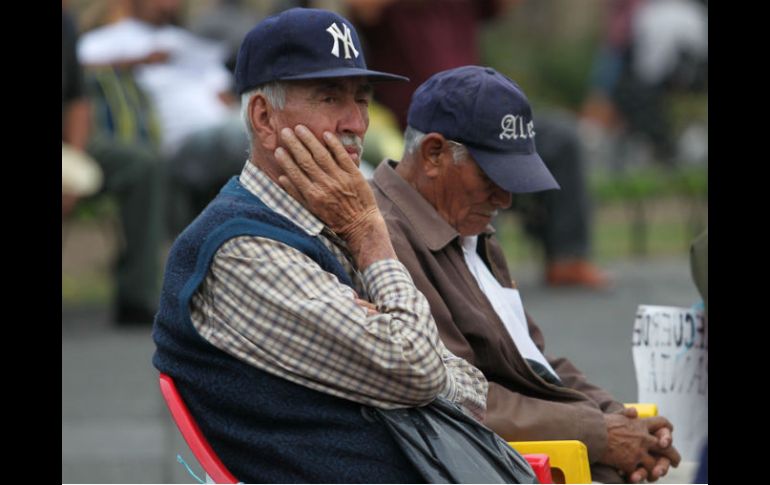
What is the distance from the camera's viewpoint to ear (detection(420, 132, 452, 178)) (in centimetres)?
407

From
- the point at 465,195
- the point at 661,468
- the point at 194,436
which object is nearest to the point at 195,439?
the point at 194,436

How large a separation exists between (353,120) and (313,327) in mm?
531

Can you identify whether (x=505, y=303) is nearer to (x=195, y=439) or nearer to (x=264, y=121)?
(x=264, y=121)

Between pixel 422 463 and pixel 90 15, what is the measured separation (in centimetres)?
830

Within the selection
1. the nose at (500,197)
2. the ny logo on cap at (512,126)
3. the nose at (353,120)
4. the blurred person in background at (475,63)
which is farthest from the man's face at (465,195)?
the blurred person in background at (475,63)

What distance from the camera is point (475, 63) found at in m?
10.1

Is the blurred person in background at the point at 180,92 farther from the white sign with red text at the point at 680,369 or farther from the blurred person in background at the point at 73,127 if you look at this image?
the white sign with red text at the point at 680,369

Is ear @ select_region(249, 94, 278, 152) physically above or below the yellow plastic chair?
above

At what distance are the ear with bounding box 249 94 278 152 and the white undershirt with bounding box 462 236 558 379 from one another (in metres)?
0.87

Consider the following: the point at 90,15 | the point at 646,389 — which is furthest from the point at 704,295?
the point at 90,15

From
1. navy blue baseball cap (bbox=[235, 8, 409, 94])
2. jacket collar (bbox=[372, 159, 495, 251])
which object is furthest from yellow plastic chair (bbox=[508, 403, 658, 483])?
navy blue baseball cap (bbox=[235, 8, 409, 94])

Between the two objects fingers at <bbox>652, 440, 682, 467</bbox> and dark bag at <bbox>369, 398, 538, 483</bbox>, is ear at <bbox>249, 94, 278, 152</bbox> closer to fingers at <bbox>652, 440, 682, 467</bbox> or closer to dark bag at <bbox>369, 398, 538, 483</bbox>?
dark bag at <bbox>369, 398, 538, 483</bbox>

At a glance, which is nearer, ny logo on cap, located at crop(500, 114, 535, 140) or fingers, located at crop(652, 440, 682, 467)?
ny logo on cap, located at crop(500, 114, 535, 140)
